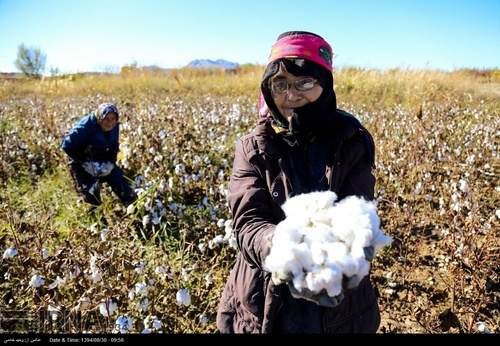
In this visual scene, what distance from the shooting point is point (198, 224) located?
2.99m

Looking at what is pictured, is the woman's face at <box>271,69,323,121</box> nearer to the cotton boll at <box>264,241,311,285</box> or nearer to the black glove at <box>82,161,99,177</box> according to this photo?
the cotton boll at <box>264,241,311,285</box>

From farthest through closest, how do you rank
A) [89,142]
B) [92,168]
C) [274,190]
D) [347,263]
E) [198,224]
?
1. [89,142]
2. [92,168]
3. [198,224]
4. [274,190]
5. [347,263]

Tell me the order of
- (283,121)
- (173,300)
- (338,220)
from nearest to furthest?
(338,220) < (283,121) < (173,300)

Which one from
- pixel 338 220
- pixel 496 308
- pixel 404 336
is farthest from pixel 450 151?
pixel 338 220

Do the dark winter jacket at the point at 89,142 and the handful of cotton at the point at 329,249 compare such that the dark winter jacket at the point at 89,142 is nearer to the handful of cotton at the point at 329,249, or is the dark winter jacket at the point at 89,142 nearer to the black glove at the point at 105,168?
the black glove at the point at 105,168

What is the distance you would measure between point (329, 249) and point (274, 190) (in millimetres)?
417

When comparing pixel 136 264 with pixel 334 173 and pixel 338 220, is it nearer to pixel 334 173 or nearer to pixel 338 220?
pixel 334 173

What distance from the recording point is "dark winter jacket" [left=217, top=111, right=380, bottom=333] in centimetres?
120

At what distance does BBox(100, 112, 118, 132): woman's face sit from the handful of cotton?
10.6 feet

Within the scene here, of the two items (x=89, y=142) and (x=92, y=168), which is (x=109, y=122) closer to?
(x=89, y=142)

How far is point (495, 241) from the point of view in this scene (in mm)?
2518

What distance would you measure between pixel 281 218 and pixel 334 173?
0.73 ft

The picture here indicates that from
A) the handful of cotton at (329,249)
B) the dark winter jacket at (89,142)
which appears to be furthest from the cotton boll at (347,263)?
the dark winter jacket at (89,142)

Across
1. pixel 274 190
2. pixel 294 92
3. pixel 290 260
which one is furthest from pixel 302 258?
pixel 294 92
